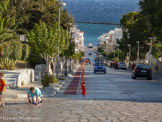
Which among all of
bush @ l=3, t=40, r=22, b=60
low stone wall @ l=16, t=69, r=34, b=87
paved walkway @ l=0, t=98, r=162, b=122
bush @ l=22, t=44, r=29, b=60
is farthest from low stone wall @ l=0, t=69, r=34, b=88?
bush @ l=22, t=44, r=29, b=60

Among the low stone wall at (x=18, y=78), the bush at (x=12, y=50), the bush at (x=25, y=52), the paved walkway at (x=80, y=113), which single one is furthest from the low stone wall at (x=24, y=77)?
the bush at (x=25, y=52)

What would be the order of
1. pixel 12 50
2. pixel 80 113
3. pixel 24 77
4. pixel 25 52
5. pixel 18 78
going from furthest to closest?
1. pixel 25 52
2. pixel 12 50
3. pixel 24 77
4. pixel 18 78
5. pixel 80 113

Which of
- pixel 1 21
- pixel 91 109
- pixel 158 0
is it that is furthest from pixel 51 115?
pixel 158 0

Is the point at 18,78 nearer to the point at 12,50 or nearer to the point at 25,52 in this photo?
the point at 12,50

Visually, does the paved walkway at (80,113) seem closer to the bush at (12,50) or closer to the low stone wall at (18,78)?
the low stone wall at (18,78)

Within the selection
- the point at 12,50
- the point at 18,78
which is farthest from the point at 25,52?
the point at 18,78

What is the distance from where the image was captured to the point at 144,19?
52750 mm

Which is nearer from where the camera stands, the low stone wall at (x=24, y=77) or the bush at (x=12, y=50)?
the low stone wall at (x=24, y=77)

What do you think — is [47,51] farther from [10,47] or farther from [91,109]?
[91,109]

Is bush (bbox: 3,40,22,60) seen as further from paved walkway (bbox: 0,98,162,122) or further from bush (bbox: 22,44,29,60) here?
paved walkway (bbox: 0,98,162,122)

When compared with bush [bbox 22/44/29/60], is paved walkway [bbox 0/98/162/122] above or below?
below

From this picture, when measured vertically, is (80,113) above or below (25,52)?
below

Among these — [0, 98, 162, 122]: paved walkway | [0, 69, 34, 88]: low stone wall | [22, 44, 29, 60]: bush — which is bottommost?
[0, 98, 162, 122]: paved walkway

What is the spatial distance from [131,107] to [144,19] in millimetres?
38300
